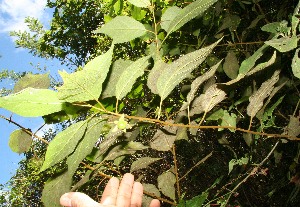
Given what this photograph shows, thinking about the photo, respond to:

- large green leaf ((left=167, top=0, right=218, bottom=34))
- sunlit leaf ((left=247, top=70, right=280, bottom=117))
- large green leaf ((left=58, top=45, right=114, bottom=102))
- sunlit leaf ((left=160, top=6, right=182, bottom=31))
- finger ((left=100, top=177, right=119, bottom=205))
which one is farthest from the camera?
sunlit leaf ((left=160, top=6, right=182, bottom=31))

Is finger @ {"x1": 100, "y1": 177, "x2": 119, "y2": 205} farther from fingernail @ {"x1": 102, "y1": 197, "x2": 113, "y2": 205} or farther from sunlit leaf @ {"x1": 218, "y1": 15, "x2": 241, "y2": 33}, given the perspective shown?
sunlit leaf @ {"x1": 218, "y1": 15, "x2": 241, "y2": 33}

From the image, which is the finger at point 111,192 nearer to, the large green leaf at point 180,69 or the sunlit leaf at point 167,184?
the sunlit leaf at point 167,184

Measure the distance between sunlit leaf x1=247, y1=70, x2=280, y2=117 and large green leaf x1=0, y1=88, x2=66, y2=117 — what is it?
49cm

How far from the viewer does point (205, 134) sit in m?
8.19

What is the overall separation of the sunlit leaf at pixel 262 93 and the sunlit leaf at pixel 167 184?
36 centimetres

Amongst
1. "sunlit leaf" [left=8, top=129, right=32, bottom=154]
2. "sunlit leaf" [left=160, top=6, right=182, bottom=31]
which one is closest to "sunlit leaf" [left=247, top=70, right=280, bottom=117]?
"sunlit leaf" [left=160, top=6, right=182, bottom=31]

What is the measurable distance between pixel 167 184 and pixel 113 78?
0.46 metres

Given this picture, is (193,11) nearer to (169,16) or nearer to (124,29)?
(124,29)

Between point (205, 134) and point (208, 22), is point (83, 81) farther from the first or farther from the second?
point (205, 134)

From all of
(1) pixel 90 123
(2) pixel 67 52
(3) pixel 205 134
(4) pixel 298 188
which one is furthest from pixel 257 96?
(2) pixel 67 52

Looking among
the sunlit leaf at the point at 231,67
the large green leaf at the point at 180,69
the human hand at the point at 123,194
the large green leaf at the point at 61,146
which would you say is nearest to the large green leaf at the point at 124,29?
the large green leaf at the point at 180,69

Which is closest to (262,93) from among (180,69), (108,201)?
(180,69)

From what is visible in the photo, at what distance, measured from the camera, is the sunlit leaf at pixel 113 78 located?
676mm

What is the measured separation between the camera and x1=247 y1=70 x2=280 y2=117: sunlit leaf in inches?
28.9
